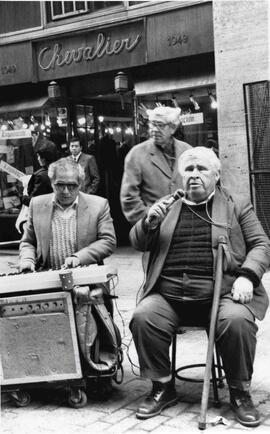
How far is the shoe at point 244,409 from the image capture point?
3387mm

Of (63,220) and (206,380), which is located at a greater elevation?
(63,220)

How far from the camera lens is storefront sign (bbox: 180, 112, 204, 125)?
335 inches

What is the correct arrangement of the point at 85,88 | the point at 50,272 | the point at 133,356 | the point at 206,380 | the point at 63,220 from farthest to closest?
the point at 85,88, the point at 133,356, the point at 63,220, the point at 50,272, the point at 206,380

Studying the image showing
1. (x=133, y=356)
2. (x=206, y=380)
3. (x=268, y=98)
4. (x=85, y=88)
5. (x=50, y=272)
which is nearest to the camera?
(x=206, y=380)

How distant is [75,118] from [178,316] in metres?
6.91

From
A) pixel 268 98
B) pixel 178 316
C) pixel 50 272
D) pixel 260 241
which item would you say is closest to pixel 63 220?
pixel 50 272

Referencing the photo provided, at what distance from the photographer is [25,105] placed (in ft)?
33.2

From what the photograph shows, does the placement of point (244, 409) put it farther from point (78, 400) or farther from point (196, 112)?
point (196, 112)

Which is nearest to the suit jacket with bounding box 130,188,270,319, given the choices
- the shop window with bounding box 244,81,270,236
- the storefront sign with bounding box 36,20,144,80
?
the shop window with bounding box 244,81,270,236

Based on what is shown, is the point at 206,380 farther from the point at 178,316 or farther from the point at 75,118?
the point at 75,118

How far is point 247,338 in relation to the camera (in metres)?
3.48

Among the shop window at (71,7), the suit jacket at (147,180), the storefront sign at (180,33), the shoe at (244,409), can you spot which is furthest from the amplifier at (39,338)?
the shop window at (71,7)

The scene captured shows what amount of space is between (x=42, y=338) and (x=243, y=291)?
1205 millimetres

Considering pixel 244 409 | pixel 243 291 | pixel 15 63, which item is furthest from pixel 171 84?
pixel 244 409
